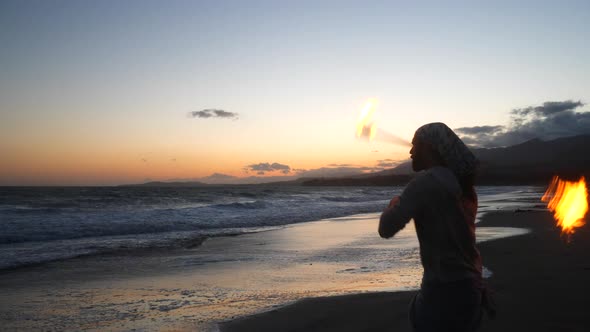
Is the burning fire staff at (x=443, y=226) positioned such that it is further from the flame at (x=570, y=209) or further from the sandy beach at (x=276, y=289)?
the flame at (x=570, y=209)

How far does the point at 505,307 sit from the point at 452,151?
3963 millimetres

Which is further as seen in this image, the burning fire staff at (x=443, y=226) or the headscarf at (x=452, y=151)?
the headscarf at (x=452, y=151)

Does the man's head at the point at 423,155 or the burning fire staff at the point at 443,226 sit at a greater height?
the man's head at the point at 423,155

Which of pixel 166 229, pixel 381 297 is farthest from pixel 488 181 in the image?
pixel 381 297

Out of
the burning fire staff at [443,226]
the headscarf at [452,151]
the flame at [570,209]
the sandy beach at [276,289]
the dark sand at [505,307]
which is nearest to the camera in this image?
the burning fire staff at [443,226]

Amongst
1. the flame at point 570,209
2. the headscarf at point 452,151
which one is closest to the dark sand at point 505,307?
the headscarf at point 452,151

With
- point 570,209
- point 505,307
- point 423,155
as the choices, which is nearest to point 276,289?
point 505,307

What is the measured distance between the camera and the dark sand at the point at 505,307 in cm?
518

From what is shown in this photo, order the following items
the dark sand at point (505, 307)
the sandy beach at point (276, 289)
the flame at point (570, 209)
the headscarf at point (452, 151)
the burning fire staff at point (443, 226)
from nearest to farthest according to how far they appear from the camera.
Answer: the burning fire staff at point (443, 226)
the headscarf at point (452, 151)
the dark sand at point (505, 307)
the sandy beach at point (276, 289)
the flame at point (570, 209)

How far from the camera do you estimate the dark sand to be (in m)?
5.18

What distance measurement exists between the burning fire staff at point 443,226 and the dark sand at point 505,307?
2741 millimetres

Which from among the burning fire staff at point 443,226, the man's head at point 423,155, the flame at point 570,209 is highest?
the man's head at point 423,155

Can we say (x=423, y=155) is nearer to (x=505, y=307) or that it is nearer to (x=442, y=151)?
(x=442, y=151)

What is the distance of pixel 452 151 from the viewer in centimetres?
252
